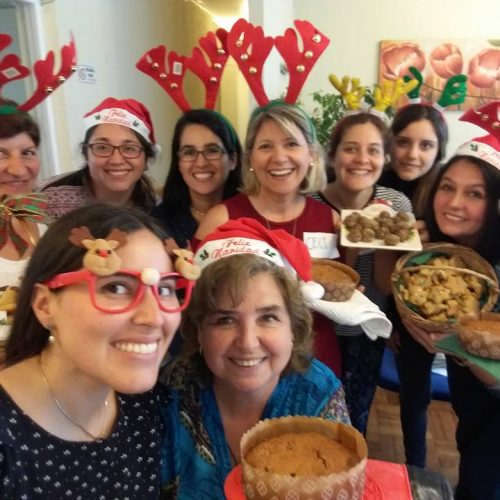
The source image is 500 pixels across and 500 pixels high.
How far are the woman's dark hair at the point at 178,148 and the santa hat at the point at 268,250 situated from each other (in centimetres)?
89

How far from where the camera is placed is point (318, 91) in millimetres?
5324

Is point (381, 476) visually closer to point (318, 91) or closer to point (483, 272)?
point (483, 272)

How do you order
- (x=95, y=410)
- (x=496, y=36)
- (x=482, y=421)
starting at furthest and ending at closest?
(x=496, y=36), (x=482, y=421), (x=95, y=410)

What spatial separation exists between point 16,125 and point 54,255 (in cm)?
119

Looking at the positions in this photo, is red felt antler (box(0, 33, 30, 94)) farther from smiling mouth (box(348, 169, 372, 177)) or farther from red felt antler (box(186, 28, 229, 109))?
smiling mouth (box(348, 169, 372, 177))

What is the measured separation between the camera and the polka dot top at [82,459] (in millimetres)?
824

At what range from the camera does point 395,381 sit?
99.8 inches

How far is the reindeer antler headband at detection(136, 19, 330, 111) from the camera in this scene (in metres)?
2.06

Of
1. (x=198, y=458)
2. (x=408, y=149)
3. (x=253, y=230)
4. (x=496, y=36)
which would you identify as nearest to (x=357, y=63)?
(x=496, y=36)

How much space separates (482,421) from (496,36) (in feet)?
15.2

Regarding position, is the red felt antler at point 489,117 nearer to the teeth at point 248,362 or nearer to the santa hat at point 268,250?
the santa hat at point 268,250

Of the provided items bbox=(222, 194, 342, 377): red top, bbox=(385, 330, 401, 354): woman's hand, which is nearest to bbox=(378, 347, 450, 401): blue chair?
bbox=(385, 330, 401, 354): woman's hand

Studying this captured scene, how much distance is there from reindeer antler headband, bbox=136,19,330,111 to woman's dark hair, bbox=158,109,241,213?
6.3 inches

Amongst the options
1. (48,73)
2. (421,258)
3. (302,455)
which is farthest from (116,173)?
(302,455)
